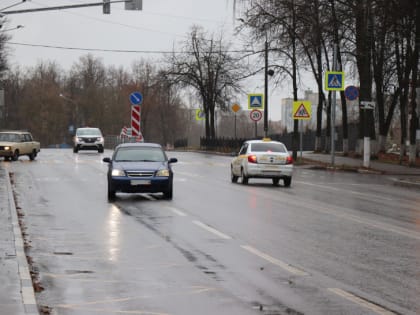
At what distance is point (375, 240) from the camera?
15539mm

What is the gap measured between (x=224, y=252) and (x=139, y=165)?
38.1 ft

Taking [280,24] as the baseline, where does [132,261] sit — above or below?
below

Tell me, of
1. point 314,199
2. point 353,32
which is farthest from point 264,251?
point 353,32

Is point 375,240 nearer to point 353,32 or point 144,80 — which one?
point 353,32

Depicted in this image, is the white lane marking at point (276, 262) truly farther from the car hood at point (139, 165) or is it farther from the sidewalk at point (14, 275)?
the car hood at point (139, 165)

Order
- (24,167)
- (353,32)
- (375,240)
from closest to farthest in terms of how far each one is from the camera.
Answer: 1. (375,240)
2. (24,167)
3. (353,32)

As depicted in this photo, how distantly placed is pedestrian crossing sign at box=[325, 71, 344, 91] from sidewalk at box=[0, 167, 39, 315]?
1136 inches

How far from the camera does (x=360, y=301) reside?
9.68m

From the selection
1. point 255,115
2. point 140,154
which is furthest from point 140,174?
point 255,115

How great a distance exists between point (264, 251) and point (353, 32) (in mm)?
33124

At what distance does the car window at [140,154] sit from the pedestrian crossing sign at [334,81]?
19882mm

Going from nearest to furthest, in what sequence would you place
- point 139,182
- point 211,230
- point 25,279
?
point 25,279 → point 211,230 → point 139,182

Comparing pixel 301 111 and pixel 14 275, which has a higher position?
pixel 301 111

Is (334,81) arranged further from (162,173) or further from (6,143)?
(162,173)
